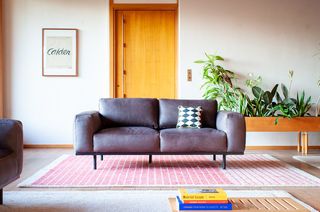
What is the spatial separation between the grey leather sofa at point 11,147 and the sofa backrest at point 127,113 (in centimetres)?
163

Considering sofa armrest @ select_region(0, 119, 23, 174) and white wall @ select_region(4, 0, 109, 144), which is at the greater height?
white wall @ select_region(4, 0, 109, 144)

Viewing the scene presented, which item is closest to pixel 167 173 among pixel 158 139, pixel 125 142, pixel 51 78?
pixel 158 139

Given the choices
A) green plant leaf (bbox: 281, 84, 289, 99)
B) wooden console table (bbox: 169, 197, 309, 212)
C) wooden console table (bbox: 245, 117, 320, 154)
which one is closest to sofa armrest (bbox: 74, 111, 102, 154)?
wooden console table (bbox: 169, 197, 309, 212)

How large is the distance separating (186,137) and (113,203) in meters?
1.27

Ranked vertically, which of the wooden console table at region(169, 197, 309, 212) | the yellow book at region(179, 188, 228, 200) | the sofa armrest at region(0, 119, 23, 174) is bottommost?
the wooden console table at region(169, 197, 309, 212)

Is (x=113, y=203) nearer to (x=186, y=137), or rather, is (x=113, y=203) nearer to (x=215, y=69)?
(x=186, y=137)

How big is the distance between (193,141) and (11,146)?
178 centimetres

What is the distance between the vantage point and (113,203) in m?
2.38

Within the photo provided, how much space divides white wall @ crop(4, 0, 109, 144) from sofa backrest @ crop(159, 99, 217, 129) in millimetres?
1349

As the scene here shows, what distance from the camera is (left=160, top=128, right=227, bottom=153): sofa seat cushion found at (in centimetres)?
343

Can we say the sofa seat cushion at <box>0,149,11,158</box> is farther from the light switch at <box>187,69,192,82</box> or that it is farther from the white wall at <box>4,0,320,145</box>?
the light switch at <box>187,69,192,82</box>

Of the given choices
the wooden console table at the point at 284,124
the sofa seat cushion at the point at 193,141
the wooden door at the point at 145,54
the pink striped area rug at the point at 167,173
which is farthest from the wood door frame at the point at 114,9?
the wooden console table at the point at 284,124

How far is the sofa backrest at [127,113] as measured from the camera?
12.9 ft

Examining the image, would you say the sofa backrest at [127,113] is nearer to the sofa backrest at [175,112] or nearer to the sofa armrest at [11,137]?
the sofa backrest at [175,112]
